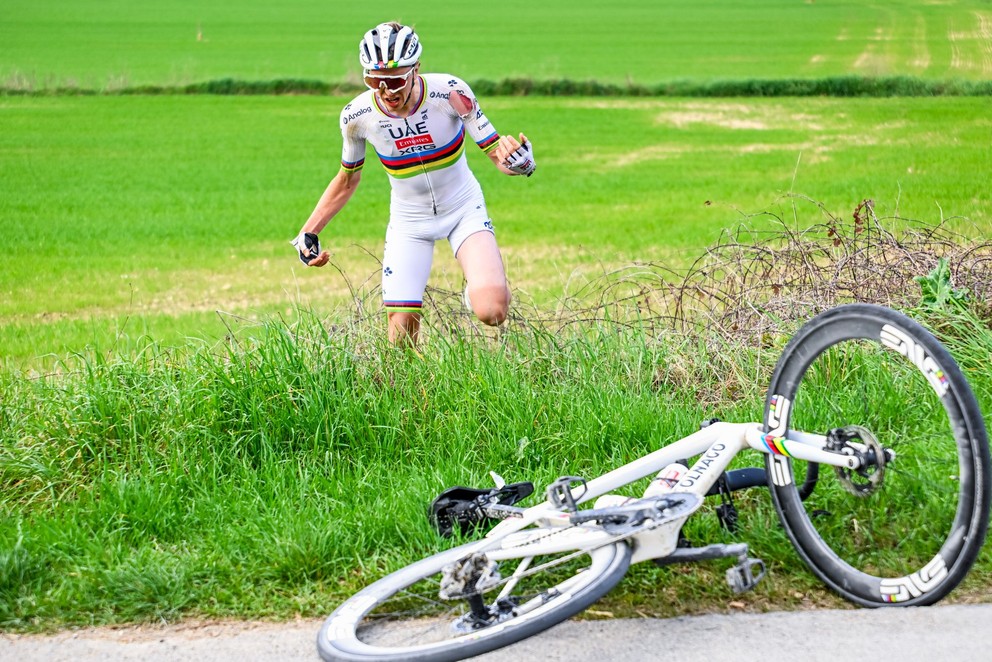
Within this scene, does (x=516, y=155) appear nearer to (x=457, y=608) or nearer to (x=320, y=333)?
(x=320, y=333)

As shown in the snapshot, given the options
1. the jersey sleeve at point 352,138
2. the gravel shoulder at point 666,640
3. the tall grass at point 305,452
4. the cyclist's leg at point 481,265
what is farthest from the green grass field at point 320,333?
the jersey sleeve at point 352,138

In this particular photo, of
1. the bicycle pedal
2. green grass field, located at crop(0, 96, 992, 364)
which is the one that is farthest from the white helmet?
the bicycle pedal

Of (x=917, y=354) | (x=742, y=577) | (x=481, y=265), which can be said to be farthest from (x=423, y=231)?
(x=917, y=354)

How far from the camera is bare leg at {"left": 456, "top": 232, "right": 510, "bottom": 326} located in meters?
6.38

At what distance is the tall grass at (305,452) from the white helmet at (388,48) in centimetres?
141

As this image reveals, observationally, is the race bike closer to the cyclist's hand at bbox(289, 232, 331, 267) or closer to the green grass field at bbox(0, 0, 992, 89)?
the cyclist's hand at bbox(289, 232, 331, 267)

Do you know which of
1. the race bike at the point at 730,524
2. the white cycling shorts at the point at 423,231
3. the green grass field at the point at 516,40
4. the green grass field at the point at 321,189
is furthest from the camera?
the green grass field at the point at 516,40

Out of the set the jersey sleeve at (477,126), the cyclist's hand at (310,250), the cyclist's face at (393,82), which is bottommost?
the cyclist's hand at (310,250)

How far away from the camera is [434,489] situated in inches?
188

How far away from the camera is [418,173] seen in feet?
22.4

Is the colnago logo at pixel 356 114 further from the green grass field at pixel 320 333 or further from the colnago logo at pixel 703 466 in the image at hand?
the colnago logo at pixel 703 466

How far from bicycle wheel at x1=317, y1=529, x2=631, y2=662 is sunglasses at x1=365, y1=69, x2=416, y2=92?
2.89 metres

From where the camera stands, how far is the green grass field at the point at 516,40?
4362cm

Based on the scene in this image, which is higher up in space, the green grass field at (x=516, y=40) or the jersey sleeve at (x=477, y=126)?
the green grass field at (x=516, y=40)
